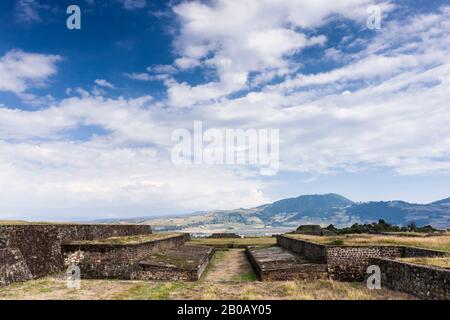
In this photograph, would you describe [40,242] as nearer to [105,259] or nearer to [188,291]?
[105,259]

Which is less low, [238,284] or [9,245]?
[9,245]

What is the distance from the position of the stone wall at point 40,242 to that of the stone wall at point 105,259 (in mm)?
803

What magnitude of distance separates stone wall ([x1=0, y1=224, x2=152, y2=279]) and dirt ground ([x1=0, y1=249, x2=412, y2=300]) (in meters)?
1.01

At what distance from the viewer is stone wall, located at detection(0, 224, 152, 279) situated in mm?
18125

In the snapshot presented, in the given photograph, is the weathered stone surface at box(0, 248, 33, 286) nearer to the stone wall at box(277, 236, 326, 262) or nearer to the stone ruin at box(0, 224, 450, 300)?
the stone ruin at box(0, 224, 450, 300)

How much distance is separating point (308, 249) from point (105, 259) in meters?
12.8

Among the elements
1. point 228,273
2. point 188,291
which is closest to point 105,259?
point 188,291

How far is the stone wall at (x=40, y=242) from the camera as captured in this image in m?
18.1

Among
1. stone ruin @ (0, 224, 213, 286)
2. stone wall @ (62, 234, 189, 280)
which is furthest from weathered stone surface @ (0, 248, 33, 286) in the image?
stone wall @ (62, 234, 189, 280)

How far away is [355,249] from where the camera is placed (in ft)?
68.7

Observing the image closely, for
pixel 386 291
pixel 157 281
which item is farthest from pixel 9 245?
pixel 386 291
